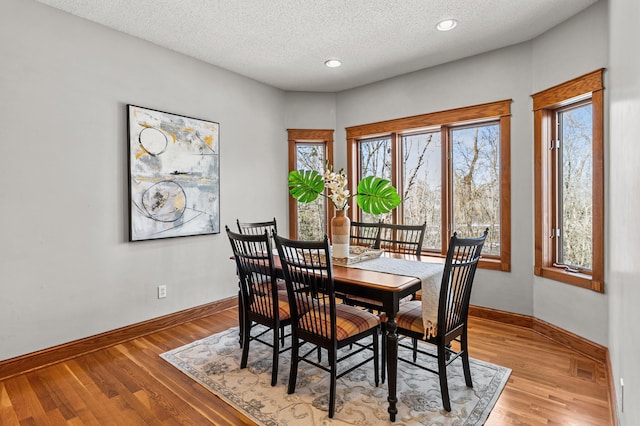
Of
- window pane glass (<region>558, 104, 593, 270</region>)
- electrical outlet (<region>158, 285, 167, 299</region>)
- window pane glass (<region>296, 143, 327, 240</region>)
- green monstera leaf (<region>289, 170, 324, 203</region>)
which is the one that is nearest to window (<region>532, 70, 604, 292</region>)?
window pane glass (<region>558, 104, 593, 270</region>)

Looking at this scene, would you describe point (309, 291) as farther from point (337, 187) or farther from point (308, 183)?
point (308, 183)

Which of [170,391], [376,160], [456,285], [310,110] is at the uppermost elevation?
[310,110]

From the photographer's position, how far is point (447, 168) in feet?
13.0

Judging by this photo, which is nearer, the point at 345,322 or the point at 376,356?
the point at 345,322

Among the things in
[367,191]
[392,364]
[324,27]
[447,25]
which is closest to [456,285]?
[392,364]

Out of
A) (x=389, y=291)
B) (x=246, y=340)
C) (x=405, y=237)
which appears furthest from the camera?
(x=405, y=237)

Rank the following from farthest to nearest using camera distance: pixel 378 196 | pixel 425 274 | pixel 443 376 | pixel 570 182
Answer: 1. pixel 570 182
2. pixel 378 196
3. pixel 425 274
4. pixel 443 376

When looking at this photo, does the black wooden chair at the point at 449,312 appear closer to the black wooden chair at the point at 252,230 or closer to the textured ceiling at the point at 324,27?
the black wooden chair at the point at 252,230

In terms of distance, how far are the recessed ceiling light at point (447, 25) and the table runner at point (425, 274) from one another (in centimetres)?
206

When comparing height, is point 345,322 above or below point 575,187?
below

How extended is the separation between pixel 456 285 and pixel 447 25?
2.28 metres

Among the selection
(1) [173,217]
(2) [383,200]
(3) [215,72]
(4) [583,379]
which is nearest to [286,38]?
(3) [215,72]

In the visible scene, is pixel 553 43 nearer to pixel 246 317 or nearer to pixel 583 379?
pixel 583 379

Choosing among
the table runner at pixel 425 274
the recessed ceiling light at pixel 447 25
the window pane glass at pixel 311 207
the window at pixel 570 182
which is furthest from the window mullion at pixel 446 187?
the window pane glass at pixel 311 207
